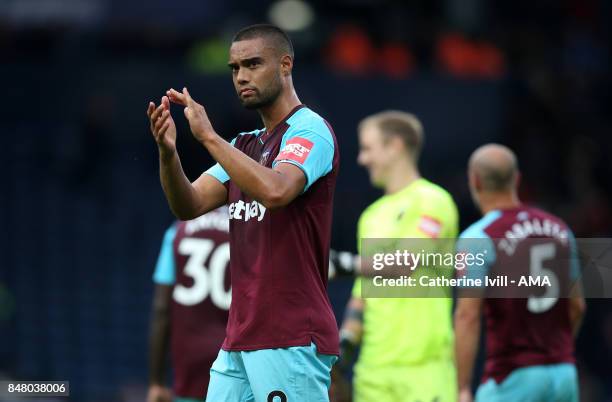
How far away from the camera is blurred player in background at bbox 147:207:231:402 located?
6980mm

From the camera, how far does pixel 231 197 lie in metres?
5.07

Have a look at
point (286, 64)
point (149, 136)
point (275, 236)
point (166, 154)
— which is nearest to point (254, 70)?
point (286, 64)

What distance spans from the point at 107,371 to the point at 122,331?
1.67 ft

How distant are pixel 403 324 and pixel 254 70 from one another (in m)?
2.37

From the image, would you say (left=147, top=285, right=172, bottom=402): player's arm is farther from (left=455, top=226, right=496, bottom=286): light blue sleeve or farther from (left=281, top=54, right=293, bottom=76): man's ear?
(left=281, top=54, right=293, bottom=76): man's ear

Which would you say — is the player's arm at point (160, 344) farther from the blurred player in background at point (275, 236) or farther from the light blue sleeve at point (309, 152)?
the light blue sleeve at point (309, 152)

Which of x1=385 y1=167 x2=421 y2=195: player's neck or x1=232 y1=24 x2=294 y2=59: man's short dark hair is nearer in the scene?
x1=232 y1=24 x2=294 y2=59: man's short dark hair

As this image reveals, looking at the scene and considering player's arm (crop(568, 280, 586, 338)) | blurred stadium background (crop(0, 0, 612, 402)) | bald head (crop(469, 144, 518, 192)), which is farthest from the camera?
blurred stadium background (crop(0, 0, 612, 402))

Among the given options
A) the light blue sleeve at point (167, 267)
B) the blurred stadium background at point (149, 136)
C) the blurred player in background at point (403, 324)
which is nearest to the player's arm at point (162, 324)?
the light blue sleeve at point (167, 267)

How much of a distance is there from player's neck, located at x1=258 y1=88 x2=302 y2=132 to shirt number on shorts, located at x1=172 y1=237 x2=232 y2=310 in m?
2.08

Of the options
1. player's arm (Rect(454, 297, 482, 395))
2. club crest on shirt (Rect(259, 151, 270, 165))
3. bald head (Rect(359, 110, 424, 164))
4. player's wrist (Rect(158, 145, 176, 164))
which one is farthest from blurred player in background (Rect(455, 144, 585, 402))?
player's wrist (Rect(158, 145, 176, 164))

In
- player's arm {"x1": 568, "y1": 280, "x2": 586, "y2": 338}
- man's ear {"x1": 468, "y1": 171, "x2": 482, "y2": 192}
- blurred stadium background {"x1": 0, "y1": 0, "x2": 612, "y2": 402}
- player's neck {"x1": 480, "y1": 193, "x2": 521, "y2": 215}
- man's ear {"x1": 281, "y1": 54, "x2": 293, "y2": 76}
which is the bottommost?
player's arm {"x1": 568, "y1": 280, "x2": 586, "y2": 338}

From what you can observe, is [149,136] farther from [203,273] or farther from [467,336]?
[467,336]

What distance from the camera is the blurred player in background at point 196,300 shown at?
6980mm
